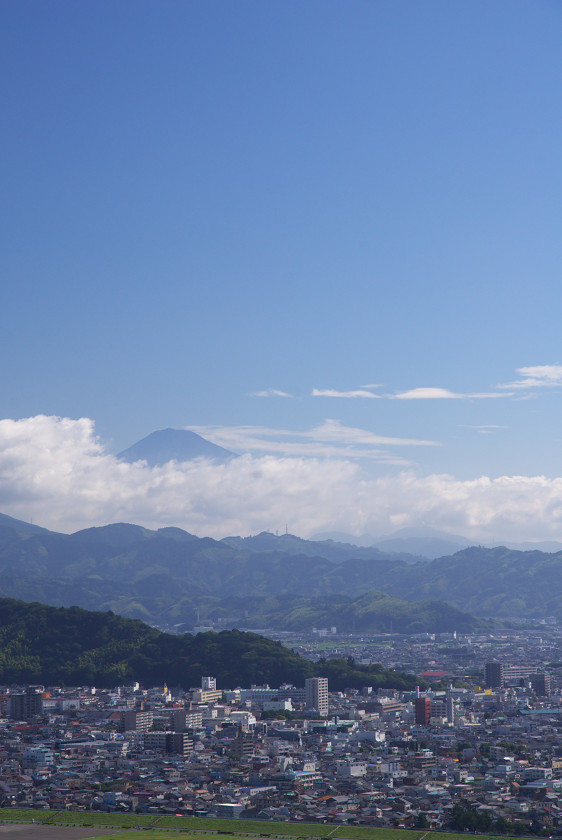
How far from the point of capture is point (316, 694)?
48375mm

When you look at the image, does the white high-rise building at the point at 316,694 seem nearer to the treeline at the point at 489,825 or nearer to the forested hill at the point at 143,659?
the forested hill at the point at 143,659

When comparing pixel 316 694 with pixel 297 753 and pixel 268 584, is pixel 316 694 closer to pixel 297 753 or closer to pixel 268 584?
pixel 297 753

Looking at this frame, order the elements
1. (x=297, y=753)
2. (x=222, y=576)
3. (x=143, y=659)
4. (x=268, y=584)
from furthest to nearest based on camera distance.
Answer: (x=222, y=576), (x=268, y=584), (x=143, y=659), (x=297, y=753)

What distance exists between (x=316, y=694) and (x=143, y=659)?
47.1 ft

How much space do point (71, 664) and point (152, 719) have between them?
18716 millimetres

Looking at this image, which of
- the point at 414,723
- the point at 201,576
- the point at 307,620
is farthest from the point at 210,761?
the point at 201,576

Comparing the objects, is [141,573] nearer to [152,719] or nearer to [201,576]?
[201,576]

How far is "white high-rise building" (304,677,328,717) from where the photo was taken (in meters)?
47.6

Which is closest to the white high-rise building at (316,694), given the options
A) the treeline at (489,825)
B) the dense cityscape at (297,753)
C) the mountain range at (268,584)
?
the dense cityscape at (297,753)

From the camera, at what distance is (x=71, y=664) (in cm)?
5947

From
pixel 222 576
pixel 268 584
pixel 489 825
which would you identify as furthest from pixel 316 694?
pixel 222 576

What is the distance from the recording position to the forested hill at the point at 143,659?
56469mm

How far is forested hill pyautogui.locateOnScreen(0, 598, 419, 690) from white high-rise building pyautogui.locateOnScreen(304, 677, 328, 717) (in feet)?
20.8

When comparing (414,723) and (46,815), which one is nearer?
(46,815)
